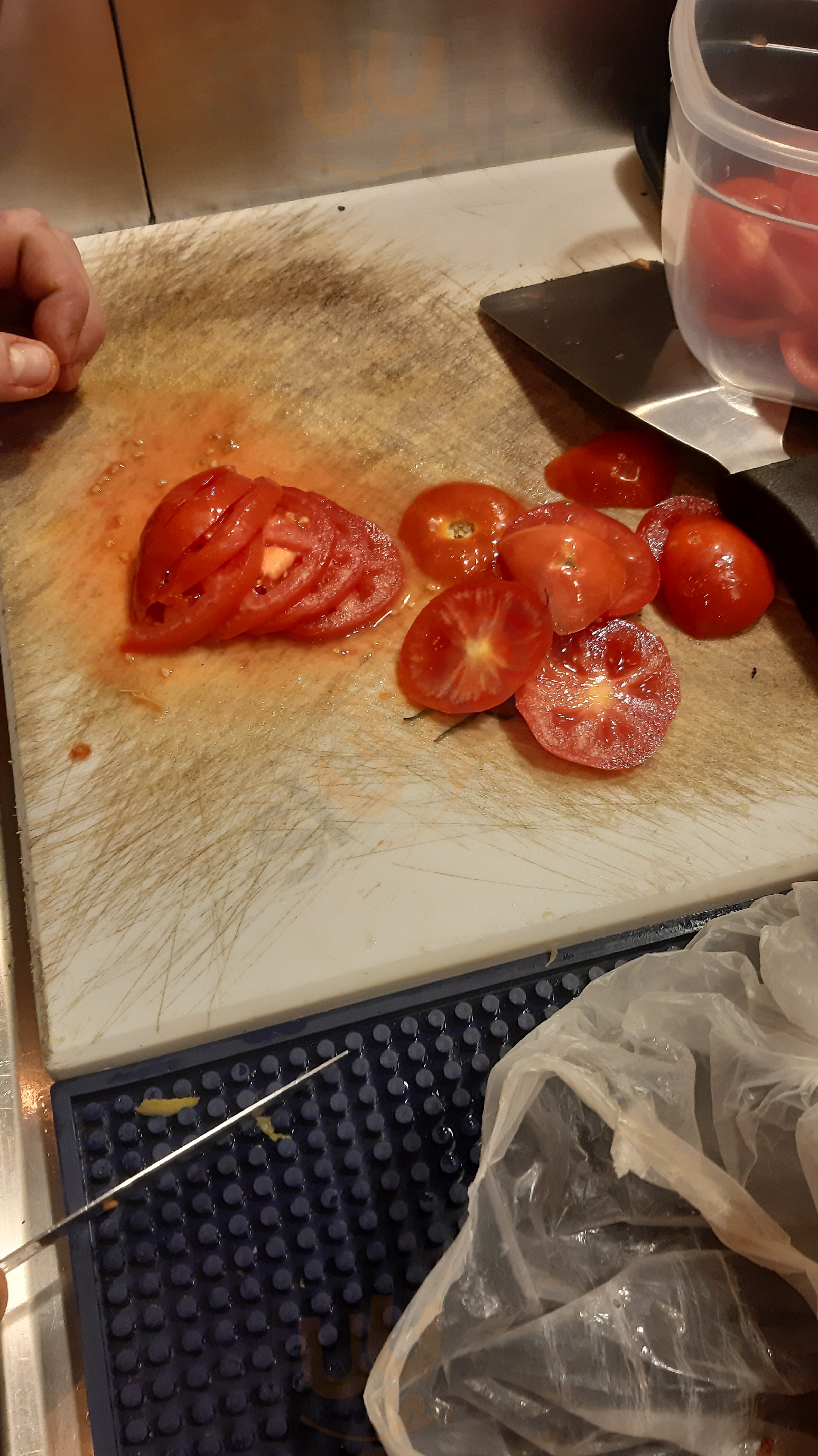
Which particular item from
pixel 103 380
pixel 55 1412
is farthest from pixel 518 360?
pixel 55 1412

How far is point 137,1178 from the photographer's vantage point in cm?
83

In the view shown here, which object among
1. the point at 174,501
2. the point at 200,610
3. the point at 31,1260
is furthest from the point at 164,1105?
the point at 174,501

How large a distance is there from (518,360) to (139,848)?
83 cm

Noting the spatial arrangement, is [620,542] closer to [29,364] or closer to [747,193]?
[747,193]

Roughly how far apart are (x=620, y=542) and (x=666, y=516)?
0.11 m

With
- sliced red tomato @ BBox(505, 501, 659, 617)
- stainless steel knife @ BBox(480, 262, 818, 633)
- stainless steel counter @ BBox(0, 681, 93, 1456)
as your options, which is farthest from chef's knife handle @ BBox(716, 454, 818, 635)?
stainless steel counter @ BBox(0, 681, 93, 1456)

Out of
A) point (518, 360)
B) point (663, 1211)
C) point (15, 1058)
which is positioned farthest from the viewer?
point (518, 360)

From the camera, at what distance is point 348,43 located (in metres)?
1.43

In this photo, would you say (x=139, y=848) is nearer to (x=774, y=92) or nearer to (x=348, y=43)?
(x=348, y=43)

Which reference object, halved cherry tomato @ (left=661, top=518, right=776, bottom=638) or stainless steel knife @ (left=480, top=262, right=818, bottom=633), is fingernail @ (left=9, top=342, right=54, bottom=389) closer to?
stainless steel knife @ (left=480, top=262, right=818, bottom=633)

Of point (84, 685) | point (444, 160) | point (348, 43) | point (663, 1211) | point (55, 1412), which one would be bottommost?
point (55, 1412)

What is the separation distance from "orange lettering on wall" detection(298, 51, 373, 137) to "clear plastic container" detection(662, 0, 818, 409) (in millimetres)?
460

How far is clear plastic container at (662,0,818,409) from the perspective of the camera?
3.63 ft

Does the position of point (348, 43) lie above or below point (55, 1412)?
above
